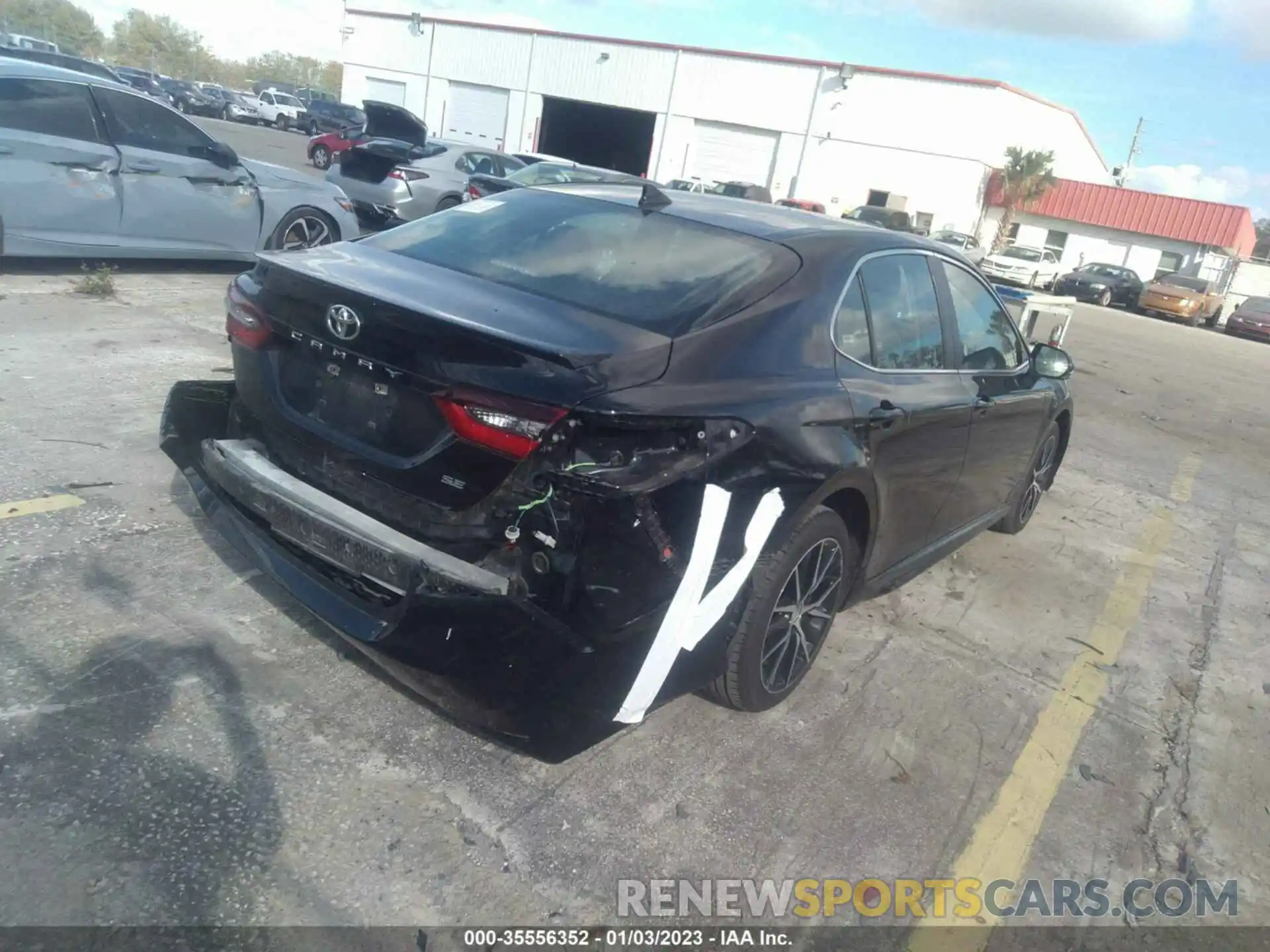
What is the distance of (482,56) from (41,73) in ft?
150

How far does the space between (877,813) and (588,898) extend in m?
1.06

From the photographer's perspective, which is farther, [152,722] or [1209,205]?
[1209,205]

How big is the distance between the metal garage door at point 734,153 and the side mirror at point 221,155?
3669 centimetres

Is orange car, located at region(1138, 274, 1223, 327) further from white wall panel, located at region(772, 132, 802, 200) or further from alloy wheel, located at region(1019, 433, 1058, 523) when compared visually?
alloy wheel, located at region(1019, 433, 1058, 523)

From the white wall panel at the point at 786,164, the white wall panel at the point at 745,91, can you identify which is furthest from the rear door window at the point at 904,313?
the white wall panel at the point at 745,91

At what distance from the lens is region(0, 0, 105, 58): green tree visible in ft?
271

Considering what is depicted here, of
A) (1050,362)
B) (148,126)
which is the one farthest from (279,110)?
(1050,362)

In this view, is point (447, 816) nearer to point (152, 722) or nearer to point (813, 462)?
point (152, 722)

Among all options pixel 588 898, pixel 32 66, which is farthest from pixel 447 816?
pixel 32 66

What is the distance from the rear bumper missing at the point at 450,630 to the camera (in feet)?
8.39

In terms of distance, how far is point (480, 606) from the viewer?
254 cm

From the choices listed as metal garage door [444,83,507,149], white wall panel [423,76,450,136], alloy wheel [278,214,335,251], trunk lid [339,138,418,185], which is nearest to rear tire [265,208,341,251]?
alloy wheel [278,214,335,251]

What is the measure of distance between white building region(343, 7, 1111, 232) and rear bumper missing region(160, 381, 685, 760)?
39486 mm

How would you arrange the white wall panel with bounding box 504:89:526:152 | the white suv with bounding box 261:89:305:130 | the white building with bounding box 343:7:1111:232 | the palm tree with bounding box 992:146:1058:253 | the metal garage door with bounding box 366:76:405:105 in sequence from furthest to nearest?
1. the metal garage door with bounding box 366:76:405:105
2. the white wall panel with bounding box 504:89:526:152
3. the white suv with bounding box 261:89:305:130
4. the palm tree with bounding box 992:146:1058:253
5. the white building with bounding box 343:7:1111:232
